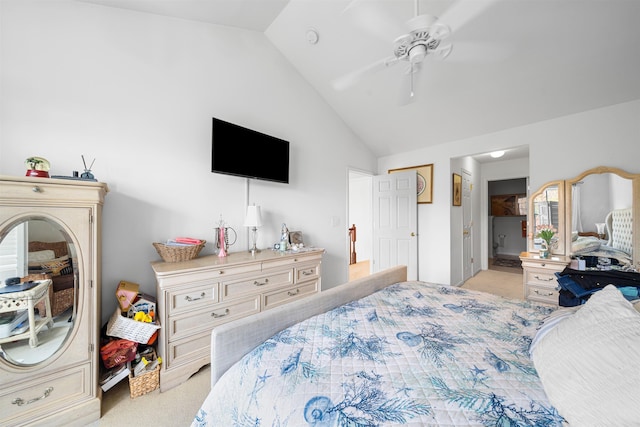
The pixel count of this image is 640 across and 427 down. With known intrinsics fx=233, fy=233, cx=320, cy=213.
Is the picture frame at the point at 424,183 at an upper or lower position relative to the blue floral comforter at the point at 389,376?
upper

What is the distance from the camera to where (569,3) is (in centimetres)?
175

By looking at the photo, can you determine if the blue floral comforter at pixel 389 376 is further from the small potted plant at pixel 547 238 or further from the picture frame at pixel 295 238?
the small potted plant at pixel 547 238

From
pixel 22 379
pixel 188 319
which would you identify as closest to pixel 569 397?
pixel 188 319

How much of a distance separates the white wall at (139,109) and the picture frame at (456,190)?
2.60 m

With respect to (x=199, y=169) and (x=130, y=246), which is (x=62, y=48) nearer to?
(x=199, y=169)

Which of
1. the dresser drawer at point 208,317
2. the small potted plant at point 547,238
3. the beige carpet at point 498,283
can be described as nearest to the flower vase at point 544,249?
the small potted plant at point 547,238

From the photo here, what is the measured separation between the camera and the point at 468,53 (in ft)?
5.09

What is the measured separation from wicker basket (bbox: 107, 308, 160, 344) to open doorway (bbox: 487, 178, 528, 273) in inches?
237

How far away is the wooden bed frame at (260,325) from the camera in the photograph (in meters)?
0.98

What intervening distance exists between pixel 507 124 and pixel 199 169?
3.70 m

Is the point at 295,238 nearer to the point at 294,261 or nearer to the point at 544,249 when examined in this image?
the point at 294,261

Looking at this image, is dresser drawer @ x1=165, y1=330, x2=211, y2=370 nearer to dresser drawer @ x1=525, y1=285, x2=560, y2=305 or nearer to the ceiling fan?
the ceiling fan

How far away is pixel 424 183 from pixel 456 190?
1.72 ft

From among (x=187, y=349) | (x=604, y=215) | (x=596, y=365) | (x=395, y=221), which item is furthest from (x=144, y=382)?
(x=604, y=215)
